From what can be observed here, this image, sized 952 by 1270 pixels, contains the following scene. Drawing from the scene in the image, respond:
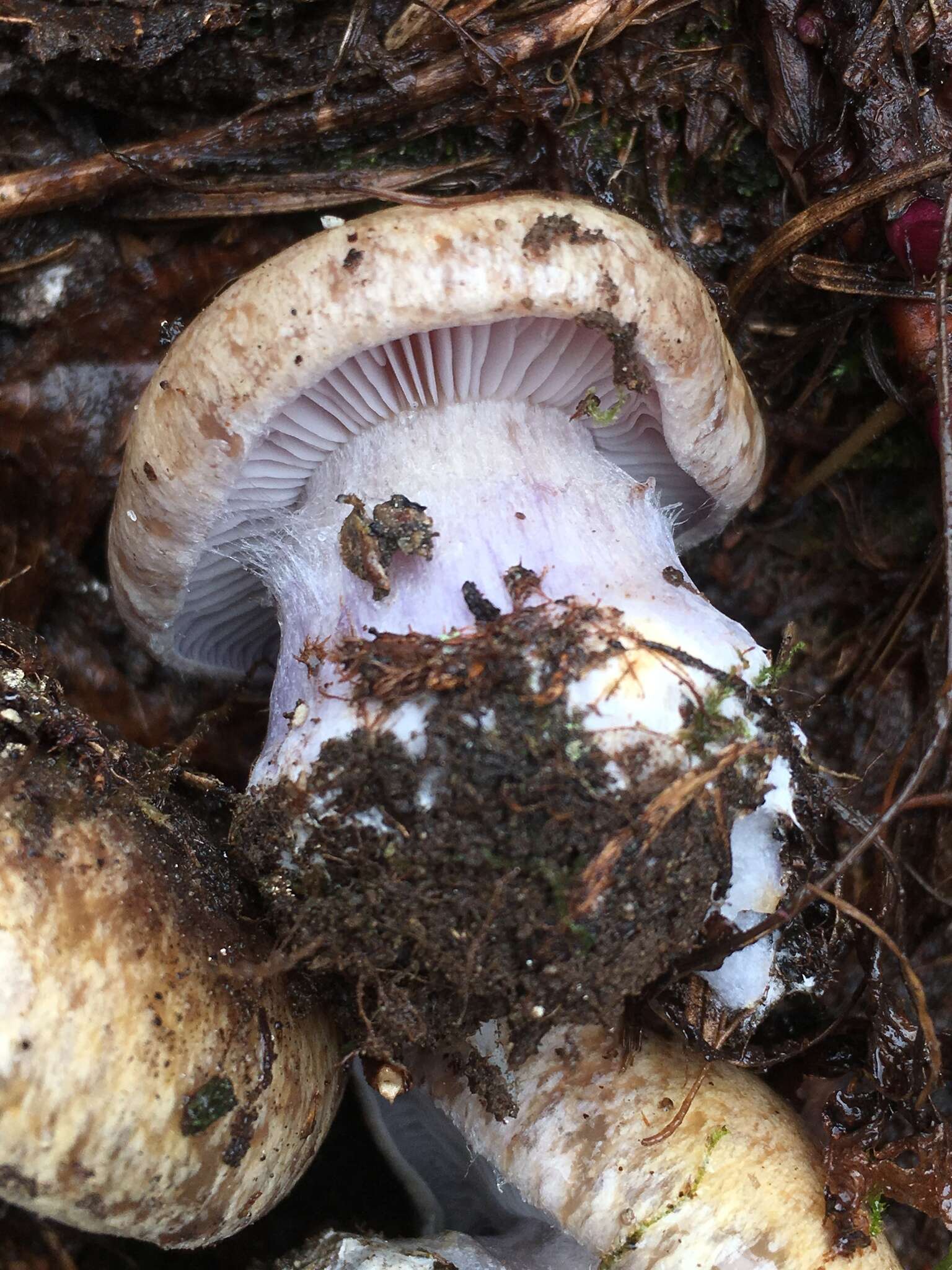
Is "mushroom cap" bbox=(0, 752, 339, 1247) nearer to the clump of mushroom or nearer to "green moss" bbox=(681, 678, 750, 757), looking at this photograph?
the clump of mushroom

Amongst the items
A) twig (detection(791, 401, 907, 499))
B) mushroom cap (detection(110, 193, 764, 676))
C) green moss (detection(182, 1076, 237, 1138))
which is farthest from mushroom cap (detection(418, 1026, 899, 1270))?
twig (detection(791, 401, 907, 499))

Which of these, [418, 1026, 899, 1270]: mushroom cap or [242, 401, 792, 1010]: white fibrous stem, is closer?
[242, 401, 792, 1010]: white fibrous stem

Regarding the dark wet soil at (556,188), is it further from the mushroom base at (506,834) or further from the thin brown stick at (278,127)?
the mushroom base at (506,834)

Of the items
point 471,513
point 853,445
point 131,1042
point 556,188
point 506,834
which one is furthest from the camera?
point 853,445

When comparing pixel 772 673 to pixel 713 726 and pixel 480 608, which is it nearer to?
pixel 713 726

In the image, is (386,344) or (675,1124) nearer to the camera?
(386,344)

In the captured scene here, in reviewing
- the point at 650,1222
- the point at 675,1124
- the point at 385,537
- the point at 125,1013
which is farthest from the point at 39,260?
the point at 650,1222

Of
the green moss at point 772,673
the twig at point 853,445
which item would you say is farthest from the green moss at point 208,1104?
the twig at point 853,445
